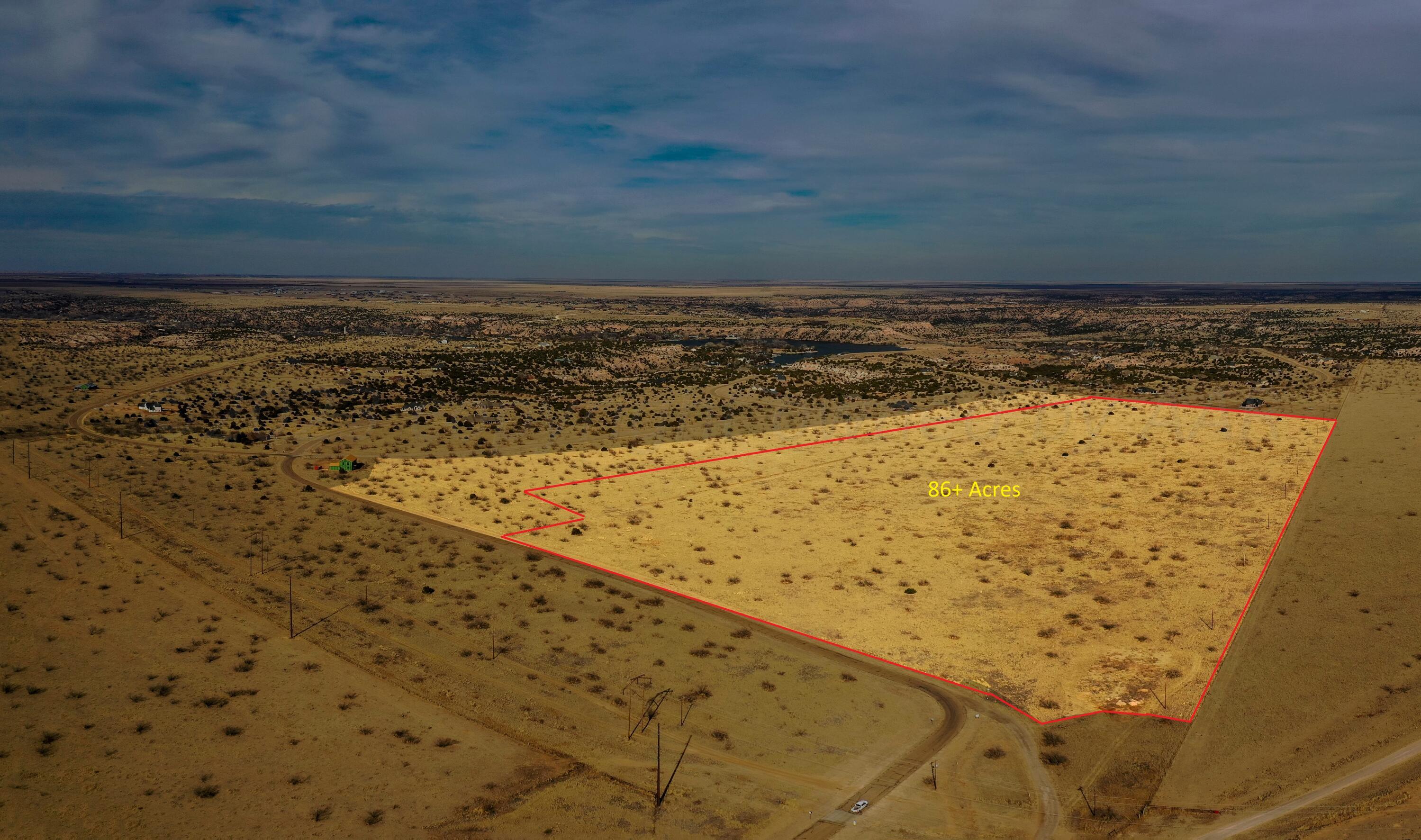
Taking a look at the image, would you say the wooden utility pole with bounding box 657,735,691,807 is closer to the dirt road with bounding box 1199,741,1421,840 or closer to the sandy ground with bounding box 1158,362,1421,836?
the sandy ground with bounding box 1158,362,1421,836

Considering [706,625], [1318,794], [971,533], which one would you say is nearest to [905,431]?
[971,533]

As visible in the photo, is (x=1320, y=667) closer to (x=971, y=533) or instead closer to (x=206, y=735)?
(x=971, y=533)

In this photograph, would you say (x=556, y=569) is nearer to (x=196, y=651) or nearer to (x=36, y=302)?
(x=196, y=651)

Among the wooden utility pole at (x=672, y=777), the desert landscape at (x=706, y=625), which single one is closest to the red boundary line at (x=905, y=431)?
the desert landscape at (x=706, y=625)

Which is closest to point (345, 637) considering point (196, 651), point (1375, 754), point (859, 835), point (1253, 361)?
point (196, 651)

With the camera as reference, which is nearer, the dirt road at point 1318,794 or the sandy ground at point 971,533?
the dirt road at point 1318,794

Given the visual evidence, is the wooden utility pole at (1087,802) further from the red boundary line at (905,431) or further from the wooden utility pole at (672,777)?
the wooden utility pole at (672,777)
